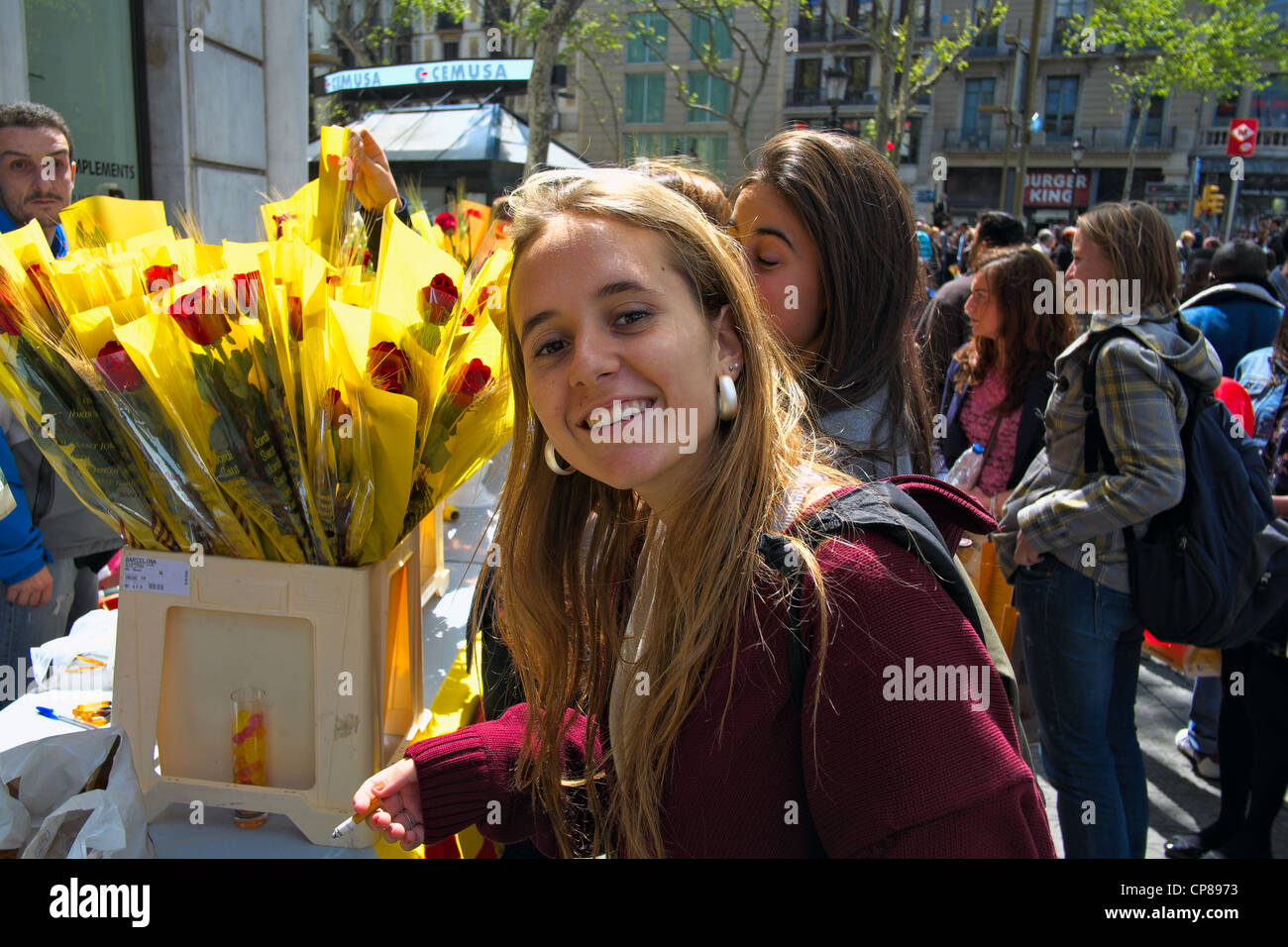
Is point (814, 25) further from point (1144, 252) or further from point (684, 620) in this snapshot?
point (684, 620)

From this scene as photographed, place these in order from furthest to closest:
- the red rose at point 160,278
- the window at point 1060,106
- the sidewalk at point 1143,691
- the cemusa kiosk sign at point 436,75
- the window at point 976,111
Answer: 1. the window at point 976,111
2. the window at point 1060,106
3. the cemusa kiosk sign at point 436,75
4. the sidewalk at point 1143,691
5. the red rose at point 160,278

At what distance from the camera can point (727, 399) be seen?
1.15m

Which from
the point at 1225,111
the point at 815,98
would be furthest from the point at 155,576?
the point at 1225,111

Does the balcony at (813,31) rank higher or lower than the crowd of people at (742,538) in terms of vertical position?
higher

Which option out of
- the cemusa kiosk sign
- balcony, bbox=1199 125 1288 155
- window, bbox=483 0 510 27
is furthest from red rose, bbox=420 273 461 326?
balcony, bbox=1199 125 1288 155

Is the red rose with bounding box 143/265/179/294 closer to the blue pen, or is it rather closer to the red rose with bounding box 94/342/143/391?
the red rose with bounding box 94/342/143/391

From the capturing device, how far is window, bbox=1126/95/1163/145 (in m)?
37.8

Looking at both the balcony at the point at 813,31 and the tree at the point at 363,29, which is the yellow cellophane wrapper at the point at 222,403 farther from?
the balcony at the point at 813,31

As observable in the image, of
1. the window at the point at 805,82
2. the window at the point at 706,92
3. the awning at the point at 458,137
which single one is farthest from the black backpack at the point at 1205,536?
the window at the point at 805,82

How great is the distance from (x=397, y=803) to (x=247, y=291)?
0.81 metres

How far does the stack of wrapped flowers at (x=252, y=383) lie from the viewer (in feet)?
4.74

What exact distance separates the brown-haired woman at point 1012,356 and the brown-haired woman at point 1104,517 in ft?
2.47
